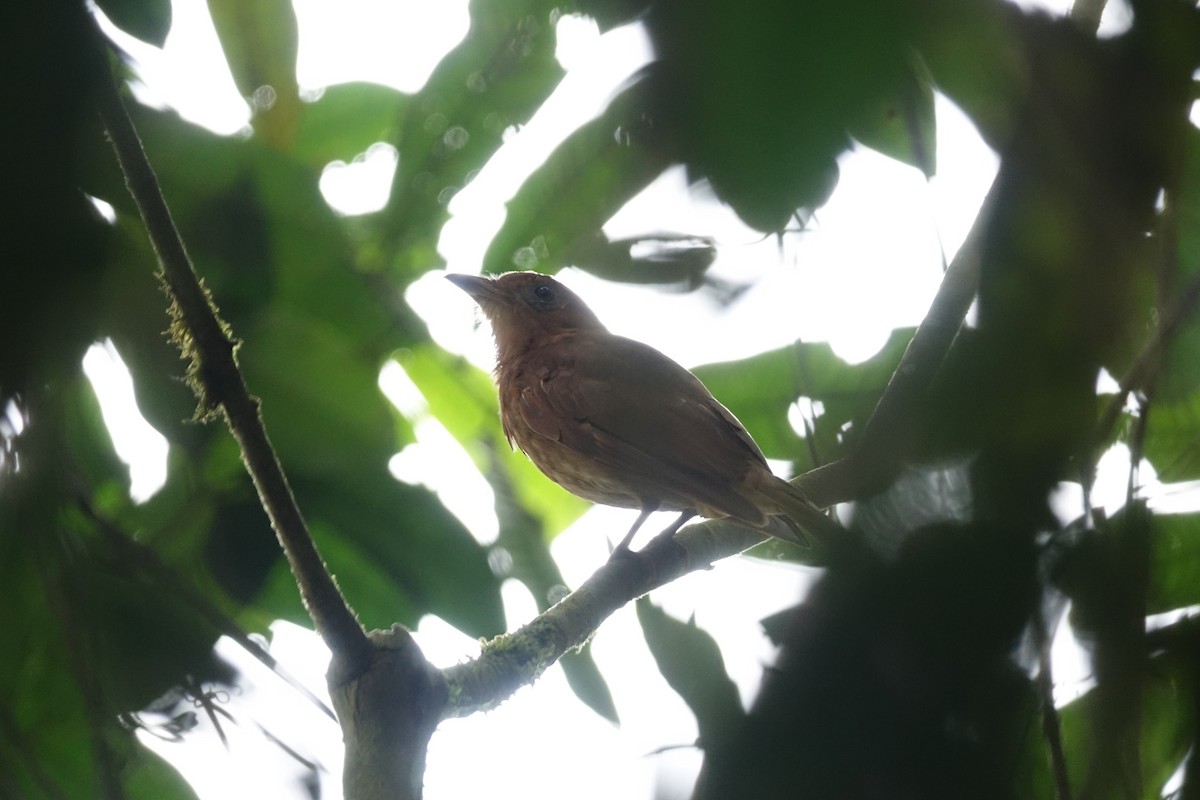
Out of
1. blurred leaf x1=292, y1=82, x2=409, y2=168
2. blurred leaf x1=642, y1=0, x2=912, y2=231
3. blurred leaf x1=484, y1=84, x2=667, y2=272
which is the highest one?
blurred leaf x1=292, y1=82, x2=409, y2=168

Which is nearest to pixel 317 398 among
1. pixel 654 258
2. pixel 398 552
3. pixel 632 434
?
pixel 398 552

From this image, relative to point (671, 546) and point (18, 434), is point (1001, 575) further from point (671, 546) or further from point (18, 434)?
point (671, 546)

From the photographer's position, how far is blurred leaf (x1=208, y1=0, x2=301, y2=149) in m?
1.37

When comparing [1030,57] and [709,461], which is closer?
[1030,57]

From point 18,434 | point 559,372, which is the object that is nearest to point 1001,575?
point 18,434

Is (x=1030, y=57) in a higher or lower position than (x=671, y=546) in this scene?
lower

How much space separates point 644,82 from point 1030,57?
223 millimetres

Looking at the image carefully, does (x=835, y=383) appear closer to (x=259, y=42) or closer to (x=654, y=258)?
(x=654, y=258)

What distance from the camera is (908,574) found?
66 centimetres

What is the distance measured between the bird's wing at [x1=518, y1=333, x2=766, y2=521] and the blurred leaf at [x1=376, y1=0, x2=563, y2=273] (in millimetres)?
1267

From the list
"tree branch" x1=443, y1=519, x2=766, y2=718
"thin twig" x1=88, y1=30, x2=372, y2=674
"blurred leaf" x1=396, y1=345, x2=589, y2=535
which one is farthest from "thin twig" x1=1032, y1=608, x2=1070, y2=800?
"blurred leaf" x1=396, y1=345, x2=589, y2=535

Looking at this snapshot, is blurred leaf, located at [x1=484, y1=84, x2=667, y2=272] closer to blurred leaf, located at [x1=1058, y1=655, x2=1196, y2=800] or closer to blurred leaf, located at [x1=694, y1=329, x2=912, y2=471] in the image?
blurred leaf, located at [x1=694, y1=329, x2=912, y2=471]

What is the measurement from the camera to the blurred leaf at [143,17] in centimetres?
80

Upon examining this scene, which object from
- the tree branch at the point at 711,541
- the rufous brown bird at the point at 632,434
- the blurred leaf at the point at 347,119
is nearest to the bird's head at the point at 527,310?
the rufous brown bird at the point at 632,434
